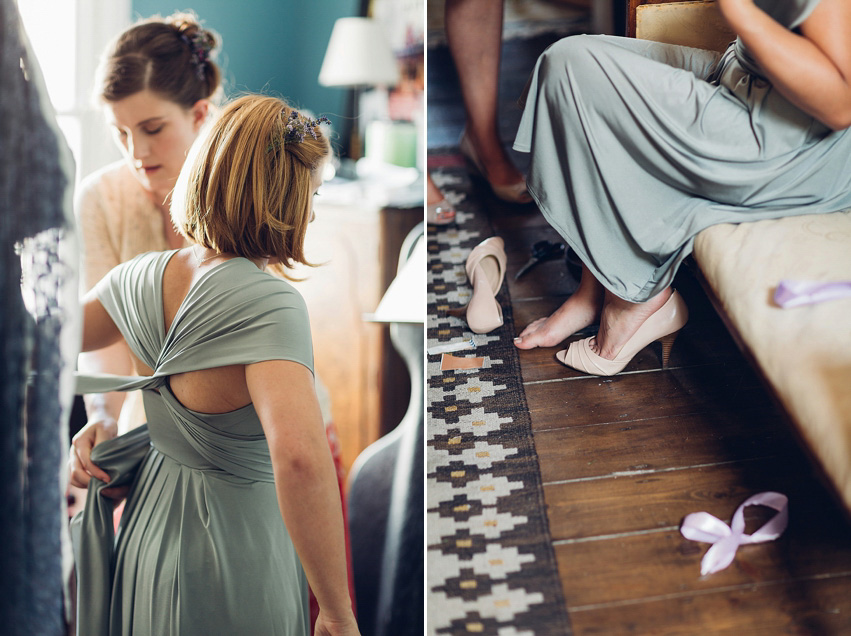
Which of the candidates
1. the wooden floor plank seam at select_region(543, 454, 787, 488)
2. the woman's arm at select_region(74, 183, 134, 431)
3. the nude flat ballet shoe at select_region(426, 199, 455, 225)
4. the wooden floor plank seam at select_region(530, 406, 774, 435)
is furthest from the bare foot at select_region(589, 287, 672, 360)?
the woman's arm at select_region(74, 183, 134, 431)

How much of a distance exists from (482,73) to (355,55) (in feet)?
3.26

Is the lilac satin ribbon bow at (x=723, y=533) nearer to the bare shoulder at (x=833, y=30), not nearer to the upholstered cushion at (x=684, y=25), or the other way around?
the bare shoulder at (x=833, y=30)

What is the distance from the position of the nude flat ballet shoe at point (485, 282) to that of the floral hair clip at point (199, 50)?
0.71 meters

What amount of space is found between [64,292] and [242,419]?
268 mm

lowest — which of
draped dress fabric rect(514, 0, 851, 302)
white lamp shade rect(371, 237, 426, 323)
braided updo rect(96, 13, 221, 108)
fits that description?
white lamp shade rect(371, 237, 426, 323)

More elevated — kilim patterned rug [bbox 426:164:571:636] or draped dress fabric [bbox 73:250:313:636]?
draped dress fabric [bbox 73:250:313:636]

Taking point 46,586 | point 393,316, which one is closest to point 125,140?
point 393,316

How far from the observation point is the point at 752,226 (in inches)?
47.0

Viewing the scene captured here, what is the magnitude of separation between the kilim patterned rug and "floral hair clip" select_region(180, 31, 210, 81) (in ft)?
2.20

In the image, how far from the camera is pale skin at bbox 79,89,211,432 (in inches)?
42.6

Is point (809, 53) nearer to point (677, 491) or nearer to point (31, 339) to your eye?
point (677, 491)

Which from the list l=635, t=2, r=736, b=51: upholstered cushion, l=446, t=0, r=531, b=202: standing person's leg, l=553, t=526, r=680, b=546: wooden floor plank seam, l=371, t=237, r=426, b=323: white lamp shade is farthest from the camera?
l=446, t=0, r=531, b=202: standing person's leg

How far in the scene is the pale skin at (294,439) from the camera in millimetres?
813

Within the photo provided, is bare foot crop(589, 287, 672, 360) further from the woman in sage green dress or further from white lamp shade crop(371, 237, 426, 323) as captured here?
the woman in sage green dress
